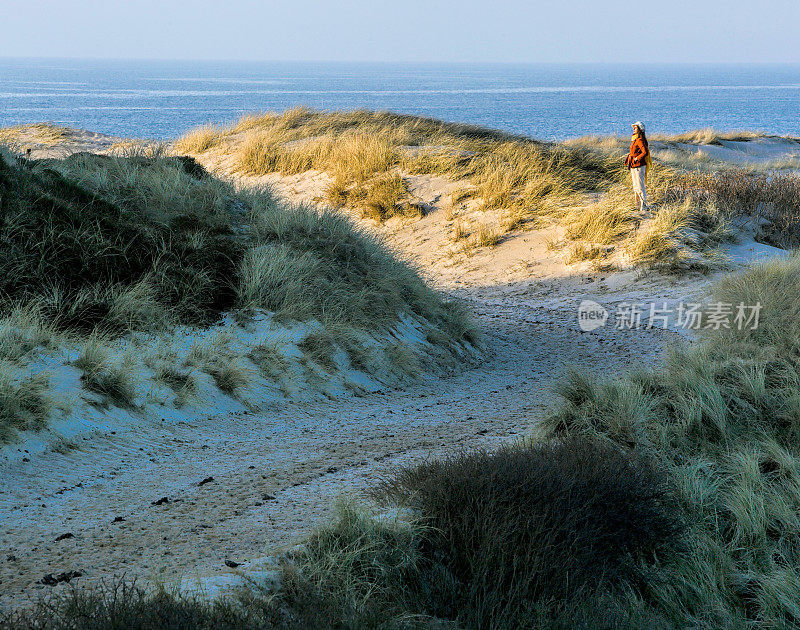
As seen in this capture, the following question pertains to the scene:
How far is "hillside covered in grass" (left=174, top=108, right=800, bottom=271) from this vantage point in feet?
47.2

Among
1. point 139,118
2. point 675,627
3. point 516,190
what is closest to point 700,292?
point 516,190

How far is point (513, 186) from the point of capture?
17141mm

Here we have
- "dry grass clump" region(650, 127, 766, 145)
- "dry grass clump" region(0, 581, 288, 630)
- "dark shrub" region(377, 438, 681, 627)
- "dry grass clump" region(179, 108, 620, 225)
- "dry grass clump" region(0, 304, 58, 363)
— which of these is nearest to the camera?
"dry grass clump" region(0, 581, 288, 630)

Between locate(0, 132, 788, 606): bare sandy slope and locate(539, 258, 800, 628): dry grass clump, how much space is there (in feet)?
3.15

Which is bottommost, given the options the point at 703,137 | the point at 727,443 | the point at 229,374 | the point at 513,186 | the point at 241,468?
the point at 727,443

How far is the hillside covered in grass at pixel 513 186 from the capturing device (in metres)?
14.4

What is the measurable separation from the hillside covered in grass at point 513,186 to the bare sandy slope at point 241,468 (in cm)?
401

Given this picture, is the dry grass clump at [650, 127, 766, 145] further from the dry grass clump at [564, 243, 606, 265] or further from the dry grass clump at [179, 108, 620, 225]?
the dry grass clump at [564, 243, 606, 265]

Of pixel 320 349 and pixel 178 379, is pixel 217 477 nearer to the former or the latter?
pixel 178 379

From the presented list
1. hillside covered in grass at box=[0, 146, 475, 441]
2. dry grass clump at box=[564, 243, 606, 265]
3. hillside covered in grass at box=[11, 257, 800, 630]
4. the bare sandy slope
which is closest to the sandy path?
the bare sandy slope

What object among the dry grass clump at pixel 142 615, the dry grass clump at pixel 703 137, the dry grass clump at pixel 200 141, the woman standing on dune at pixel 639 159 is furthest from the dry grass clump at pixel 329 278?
the dry grass clump at pixel 703 137

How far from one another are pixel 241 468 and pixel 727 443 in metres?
3.73

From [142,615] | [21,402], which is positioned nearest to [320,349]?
[21,402]

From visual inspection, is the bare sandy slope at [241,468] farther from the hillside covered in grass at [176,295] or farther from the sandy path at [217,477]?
the hillside covered in grass at [176,295]
